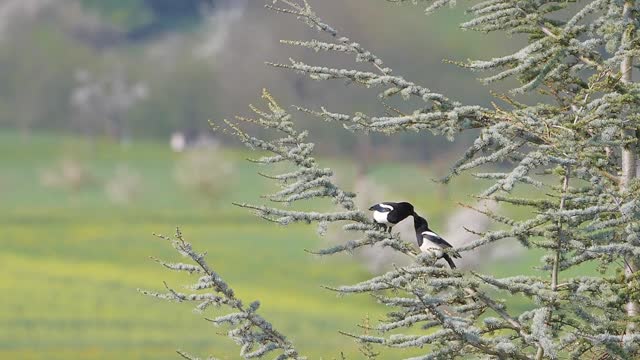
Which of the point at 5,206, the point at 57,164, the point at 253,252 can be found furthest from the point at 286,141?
the point at 57,164

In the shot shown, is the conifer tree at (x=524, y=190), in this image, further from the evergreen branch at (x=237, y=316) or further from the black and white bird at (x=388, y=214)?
the black and white bird at (x=388, y=214)

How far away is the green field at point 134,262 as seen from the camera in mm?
65438

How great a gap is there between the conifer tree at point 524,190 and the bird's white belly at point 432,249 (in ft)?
0.26

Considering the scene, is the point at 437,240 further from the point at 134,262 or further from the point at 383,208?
the point at 134,262

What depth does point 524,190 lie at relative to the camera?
10.1 m

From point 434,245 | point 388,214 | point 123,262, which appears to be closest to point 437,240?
point 434,245

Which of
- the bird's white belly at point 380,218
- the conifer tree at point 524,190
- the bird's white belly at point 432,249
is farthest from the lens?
the bird's white belly at point 380,218

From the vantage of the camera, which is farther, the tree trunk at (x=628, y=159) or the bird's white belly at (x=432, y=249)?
the tree trunk at (x=628, y=159)

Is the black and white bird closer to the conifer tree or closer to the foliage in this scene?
the conifer tree

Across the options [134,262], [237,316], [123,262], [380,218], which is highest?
[123,262]

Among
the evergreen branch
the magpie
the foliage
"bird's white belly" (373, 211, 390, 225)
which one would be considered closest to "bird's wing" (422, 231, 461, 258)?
the magpie

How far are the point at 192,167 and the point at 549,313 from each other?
465ft

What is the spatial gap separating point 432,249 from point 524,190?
1.29m

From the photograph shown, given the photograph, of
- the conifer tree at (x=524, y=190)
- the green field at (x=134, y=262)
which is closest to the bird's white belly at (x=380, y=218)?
the conifer tree at (x=524, y=190)
